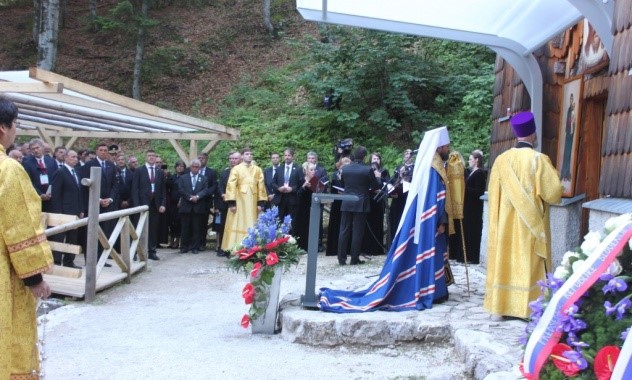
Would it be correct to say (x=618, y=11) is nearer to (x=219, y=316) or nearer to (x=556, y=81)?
(x=556, y=81)

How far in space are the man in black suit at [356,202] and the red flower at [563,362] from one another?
810 cm

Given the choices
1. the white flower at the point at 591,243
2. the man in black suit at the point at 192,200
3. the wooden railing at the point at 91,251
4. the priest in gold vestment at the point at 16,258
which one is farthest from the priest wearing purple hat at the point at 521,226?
the man in black suit at the point at 192,200

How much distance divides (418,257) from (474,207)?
4698 mm

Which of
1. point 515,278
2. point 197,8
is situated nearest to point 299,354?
point 515,278

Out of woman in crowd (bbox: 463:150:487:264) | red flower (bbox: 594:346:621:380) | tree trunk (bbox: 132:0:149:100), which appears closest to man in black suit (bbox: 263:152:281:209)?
woman in crowd (bbox: 463:150:487:264)

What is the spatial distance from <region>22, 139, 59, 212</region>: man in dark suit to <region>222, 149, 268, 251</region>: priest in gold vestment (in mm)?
3096

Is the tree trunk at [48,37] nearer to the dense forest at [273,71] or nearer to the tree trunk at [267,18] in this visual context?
the dense forest at [273,71]

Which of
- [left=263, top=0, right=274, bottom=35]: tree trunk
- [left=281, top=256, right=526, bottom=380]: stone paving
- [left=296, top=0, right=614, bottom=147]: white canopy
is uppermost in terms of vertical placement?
Answer: [left=263, top=0, right=274, bottom=35]: tree trunk

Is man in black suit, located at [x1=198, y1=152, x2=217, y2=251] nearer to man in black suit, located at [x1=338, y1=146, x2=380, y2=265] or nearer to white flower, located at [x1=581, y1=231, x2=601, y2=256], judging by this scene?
man in black suit, located at [x1=338, y1=146, x2=380, y2=265]

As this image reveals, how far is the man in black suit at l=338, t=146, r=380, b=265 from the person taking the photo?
11.3 m

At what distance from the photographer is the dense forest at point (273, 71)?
66.2ft

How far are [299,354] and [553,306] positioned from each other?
3.42m

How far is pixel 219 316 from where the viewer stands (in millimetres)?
8023

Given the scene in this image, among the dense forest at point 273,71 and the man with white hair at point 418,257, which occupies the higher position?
the dense forest at point 273,71
